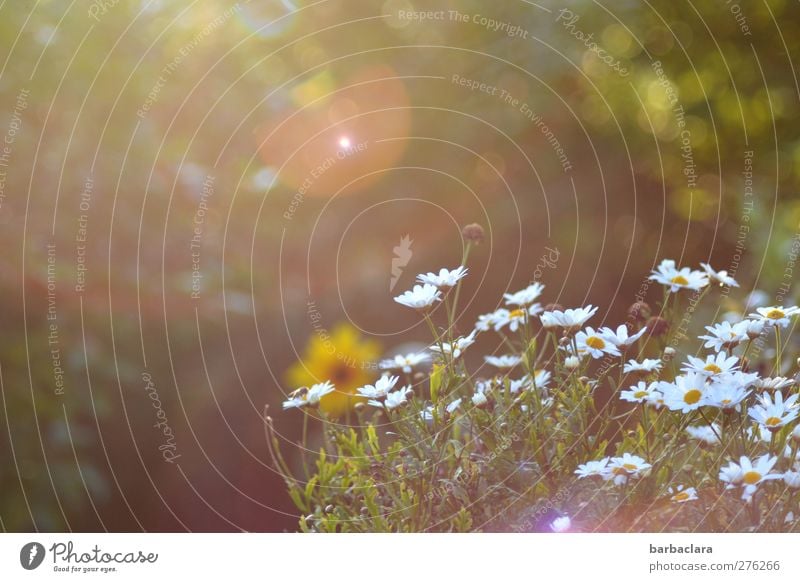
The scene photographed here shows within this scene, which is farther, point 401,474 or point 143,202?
point 143,202

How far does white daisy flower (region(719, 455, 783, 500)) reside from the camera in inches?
25.1

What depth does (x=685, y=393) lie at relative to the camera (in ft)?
2.21

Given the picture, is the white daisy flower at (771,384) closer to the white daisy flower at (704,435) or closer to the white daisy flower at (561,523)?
the white daisy flower at (704,435)

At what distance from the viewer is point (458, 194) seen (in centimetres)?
98

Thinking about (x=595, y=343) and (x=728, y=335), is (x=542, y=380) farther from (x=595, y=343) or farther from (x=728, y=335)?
(x=728, y=335)

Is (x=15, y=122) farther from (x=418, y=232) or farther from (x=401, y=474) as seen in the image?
(x=401, y=474)

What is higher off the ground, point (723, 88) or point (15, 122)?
point (723, 88)

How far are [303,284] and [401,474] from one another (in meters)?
0.38
